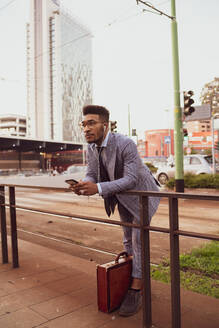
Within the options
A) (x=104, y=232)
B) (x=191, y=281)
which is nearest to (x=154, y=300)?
(x=191, y=281)

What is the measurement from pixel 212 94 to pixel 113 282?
71.9 metres

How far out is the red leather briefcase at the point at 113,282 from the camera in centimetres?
264

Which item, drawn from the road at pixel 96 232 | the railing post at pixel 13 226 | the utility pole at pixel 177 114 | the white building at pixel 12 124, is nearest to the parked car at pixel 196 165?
the utility pole at pixel 177 114

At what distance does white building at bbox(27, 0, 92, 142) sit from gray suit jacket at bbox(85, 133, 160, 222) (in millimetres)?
115399

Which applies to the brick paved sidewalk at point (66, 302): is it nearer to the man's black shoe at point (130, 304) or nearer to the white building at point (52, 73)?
the man's black shoe at point (130, 304)

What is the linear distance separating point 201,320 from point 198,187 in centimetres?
1165

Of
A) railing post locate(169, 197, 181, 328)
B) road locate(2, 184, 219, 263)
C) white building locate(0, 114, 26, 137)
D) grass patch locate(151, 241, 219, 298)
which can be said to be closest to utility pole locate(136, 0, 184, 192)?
road locate(2, 184, 219, 263)

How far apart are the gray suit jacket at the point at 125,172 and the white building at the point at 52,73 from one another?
4543 inches

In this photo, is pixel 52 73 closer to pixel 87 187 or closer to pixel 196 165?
pixel 196 165

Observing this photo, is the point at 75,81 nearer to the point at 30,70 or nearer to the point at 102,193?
the point at 30,70

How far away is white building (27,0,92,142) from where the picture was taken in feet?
371

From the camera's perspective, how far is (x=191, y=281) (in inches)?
146

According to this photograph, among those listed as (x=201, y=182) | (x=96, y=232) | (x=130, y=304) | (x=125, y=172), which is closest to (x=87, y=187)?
(x=125, y=172)

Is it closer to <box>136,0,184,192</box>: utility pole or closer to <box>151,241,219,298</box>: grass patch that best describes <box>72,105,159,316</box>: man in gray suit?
<box>151,241,219,298</box>: grass patch
